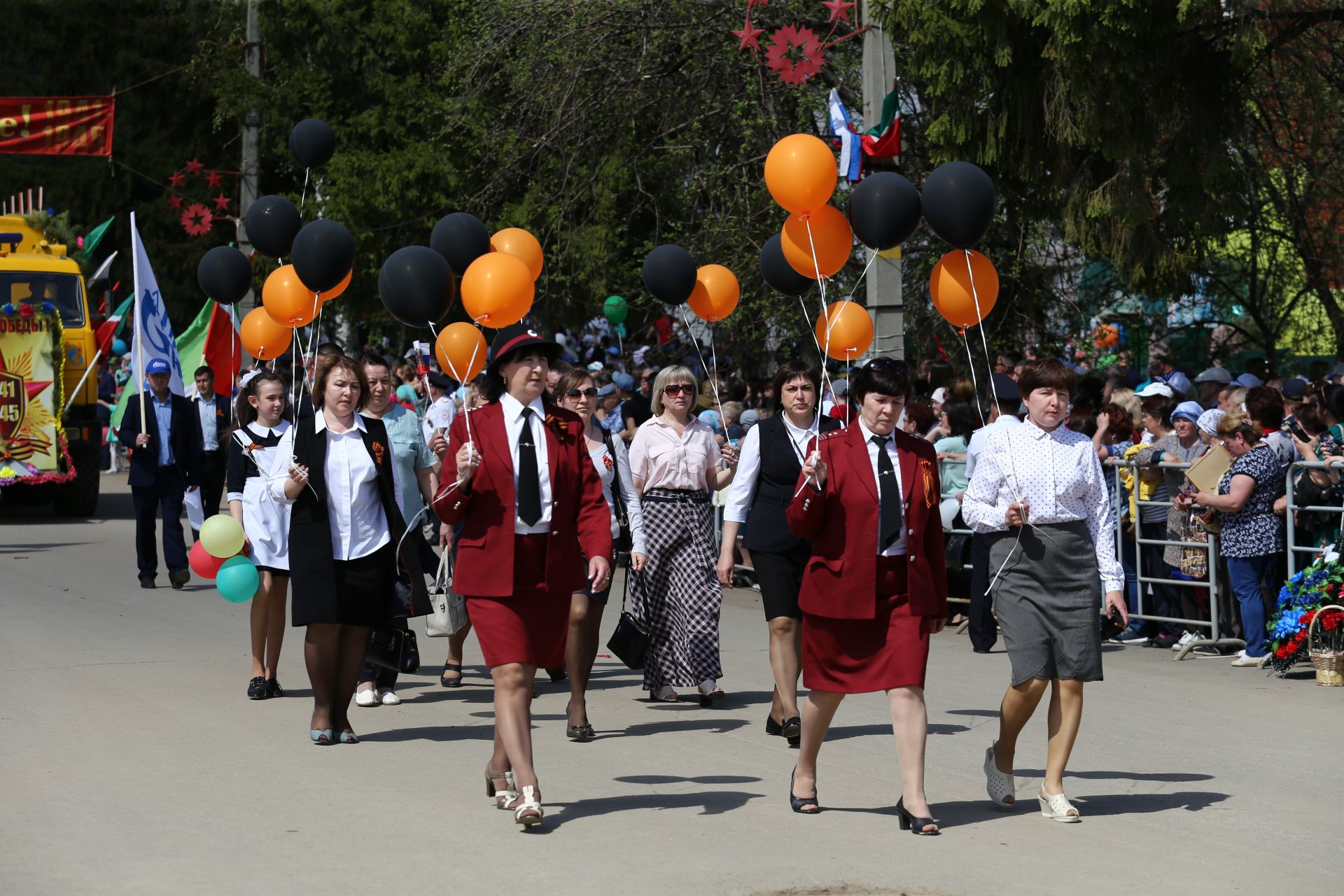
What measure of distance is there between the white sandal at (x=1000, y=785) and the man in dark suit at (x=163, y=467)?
9.51m

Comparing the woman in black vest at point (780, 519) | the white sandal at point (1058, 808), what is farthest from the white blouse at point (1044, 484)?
the woman in black vest at point (780, 519)

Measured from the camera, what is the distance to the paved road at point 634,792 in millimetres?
5738

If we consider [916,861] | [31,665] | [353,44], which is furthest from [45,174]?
[916,861]

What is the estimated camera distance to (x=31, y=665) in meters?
10.3

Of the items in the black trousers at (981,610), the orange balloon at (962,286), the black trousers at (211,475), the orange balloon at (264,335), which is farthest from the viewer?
the black trousers at (211,475)

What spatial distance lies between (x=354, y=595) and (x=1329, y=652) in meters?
5.55

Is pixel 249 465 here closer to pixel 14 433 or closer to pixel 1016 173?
pixel 1016 173

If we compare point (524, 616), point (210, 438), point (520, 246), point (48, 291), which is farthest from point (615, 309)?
point (524, 616)

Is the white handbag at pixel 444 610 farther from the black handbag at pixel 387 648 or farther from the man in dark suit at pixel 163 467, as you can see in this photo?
the man in dark suit at pixel 163 467

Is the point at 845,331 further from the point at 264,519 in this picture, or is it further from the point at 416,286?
the point at 264,519

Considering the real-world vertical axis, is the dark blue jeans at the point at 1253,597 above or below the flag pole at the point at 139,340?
below

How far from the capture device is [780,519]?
819cm

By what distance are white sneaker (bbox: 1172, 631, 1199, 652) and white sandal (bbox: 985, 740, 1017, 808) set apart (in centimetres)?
467

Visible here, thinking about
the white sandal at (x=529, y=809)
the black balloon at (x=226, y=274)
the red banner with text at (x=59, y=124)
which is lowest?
the white sandal at (x=529, y=809)
